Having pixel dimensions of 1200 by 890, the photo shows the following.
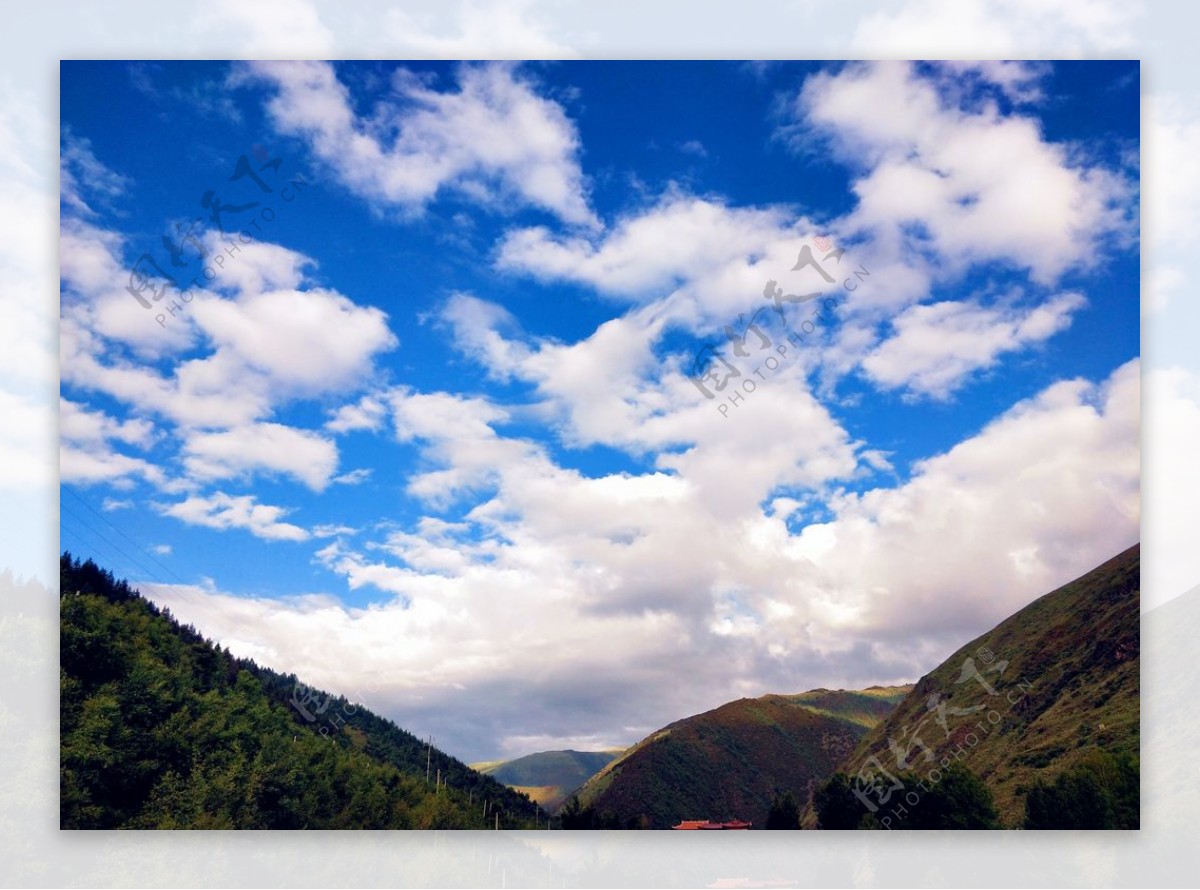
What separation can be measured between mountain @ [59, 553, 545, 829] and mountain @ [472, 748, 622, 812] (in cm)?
39

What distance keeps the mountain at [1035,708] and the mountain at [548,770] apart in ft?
15.5

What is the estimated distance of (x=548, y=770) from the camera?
61.4ft

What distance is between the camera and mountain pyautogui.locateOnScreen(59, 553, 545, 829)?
14367 mm

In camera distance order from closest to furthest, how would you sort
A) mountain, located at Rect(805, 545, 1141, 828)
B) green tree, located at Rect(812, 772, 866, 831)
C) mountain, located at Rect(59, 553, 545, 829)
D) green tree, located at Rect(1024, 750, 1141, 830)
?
green tree, located at Rect(1024, 750, 1141, 830) < mountain, located at Rect(59, 553, 545, 829) < green tree, located at Rect(812, 772, 866, 831) < mountain, located at Rect(805, 545, 1141, 828)

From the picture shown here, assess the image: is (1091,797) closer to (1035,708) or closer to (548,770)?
(1035,708)

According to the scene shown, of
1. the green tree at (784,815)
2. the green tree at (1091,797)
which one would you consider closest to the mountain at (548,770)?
the green tree at (784,815)

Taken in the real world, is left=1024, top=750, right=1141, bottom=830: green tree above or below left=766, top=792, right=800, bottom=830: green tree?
above

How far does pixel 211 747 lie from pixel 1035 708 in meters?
16.3

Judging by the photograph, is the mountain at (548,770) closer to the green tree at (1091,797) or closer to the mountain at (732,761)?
the mountain at (732,761)

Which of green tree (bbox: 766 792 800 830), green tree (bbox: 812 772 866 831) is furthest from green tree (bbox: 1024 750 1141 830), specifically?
green tree (bbox: 766 792 800 830)

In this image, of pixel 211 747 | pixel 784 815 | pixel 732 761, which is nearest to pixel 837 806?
pixel 784 815

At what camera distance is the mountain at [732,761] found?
52.5ft

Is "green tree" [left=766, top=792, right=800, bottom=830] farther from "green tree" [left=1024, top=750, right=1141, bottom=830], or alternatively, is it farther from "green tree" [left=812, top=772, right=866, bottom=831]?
"green tree" [left=1024, top=750, right=1141, bottom=830]

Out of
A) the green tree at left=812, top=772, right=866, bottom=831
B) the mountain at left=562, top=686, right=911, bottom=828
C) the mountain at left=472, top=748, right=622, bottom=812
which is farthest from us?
the mountain at left=472, top=748, right=622, bottom=812
